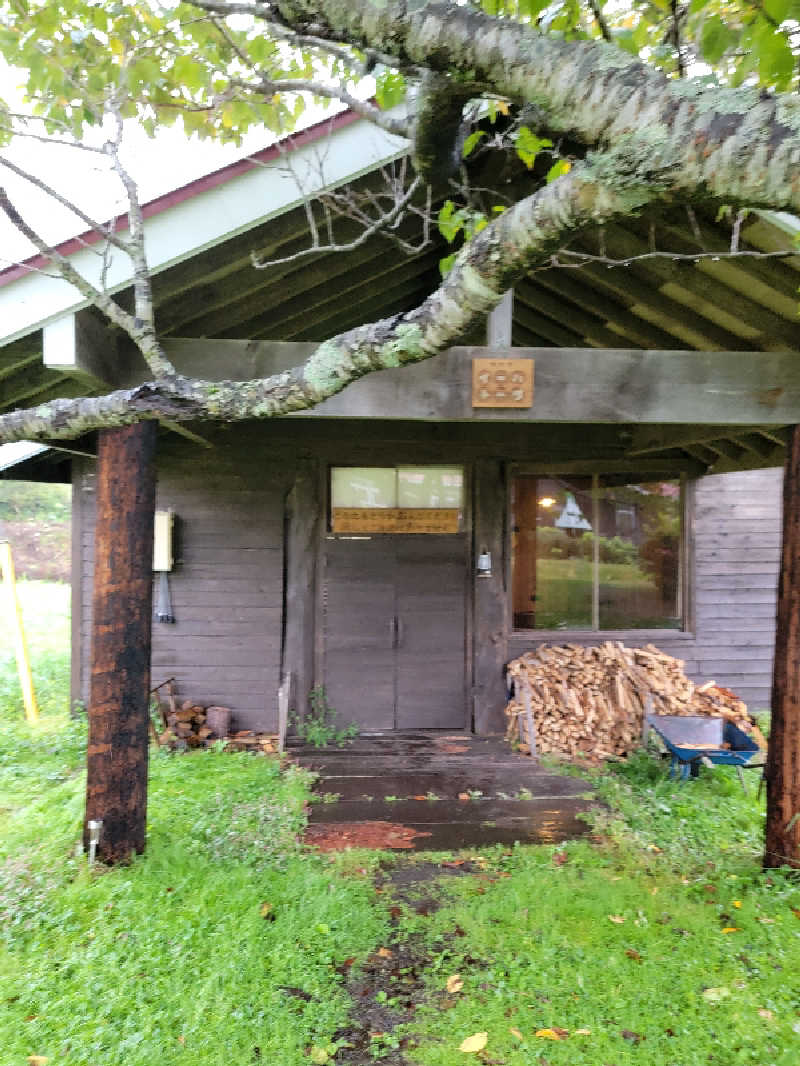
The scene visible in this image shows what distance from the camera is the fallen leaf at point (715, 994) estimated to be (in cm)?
294

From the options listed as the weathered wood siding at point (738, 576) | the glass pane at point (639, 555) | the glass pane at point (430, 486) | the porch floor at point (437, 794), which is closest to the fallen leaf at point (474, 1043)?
the porch floor at point (437, 794)

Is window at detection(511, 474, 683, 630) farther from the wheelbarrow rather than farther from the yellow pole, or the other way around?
the yellow pole

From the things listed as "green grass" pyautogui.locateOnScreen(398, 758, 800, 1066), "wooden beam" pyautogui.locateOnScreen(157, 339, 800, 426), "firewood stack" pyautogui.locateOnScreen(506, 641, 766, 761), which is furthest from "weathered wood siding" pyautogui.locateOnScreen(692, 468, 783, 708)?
"wooden beam" pyautogui.locateOnScreen(157, 339, 800, 426)

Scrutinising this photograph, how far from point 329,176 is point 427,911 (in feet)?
13.5

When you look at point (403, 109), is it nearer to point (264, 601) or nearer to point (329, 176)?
point (329, 176)

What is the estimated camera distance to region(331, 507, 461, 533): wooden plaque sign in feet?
22.2

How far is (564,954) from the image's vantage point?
10.5 feet

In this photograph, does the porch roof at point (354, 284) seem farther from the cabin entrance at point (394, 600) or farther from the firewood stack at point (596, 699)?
the firewood stack at point (596, 699)

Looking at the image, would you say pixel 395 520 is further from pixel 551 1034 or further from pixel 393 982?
pixel 551 1034

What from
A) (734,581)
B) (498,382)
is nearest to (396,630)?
(498,382)

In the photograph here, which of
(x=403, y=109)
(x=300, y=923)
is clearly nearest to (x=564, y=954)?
(x=300, y=923)

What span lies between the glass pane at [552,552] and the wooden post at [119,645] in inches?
171

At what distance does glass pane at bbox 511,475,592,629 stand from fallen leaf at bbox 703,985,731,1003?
4.18 metres

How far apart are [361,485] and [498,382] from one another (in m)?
3.17
